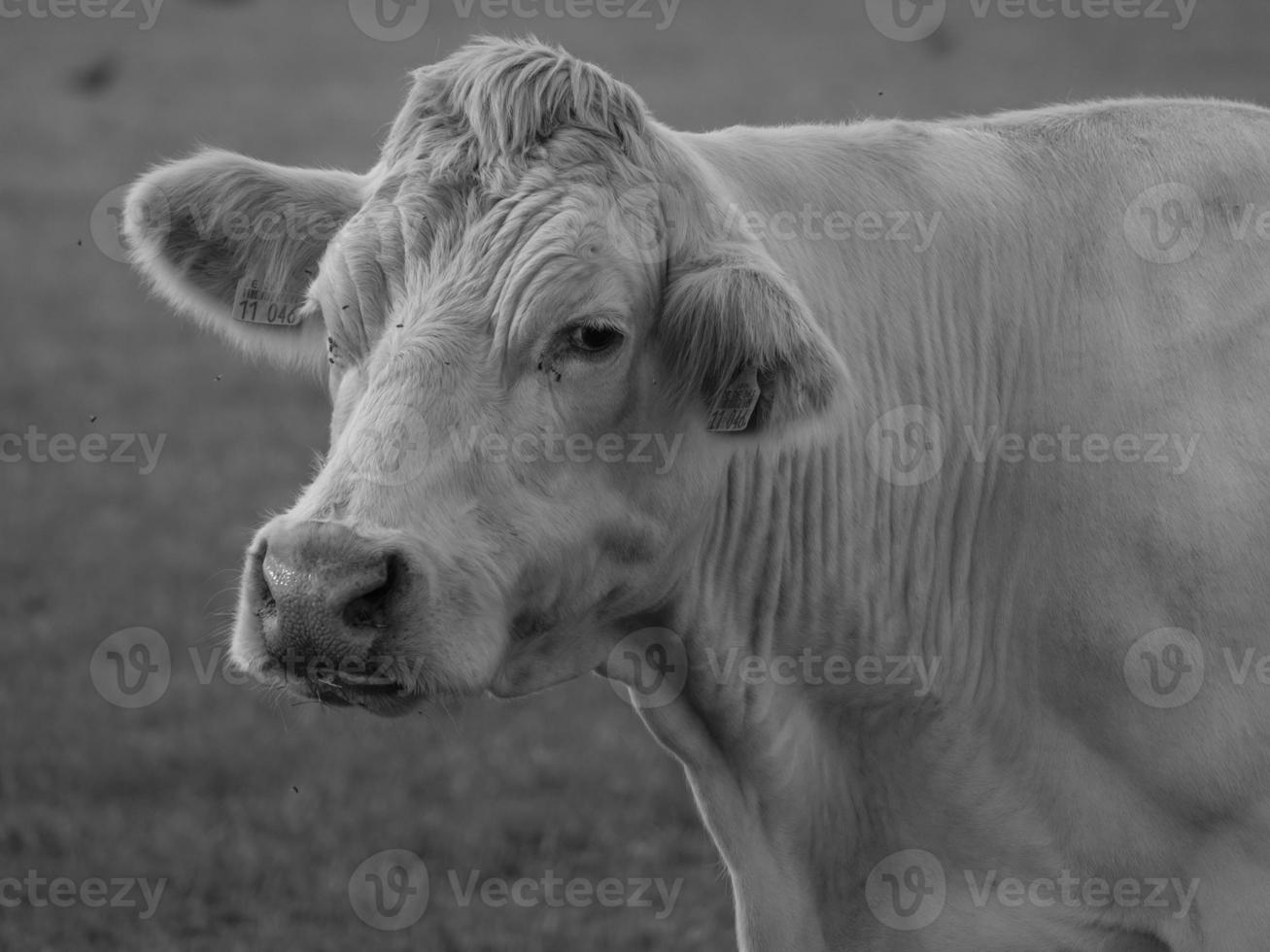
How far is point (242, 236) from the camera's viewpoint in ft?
13.6

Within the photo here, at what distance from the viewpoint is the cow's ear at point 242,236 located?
4094 mm

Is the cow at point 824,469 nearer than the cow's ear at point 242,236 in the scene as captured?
Yes

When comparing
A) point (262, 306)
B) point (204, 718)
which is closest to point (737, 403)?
point (262, 306)

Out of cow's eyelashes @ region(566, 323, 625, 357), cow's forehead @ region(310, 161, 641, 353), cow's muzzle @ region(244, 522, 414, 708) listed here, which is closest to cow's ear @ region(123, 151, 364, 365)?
cow's forehead @ region(310, 161, 641, 353)

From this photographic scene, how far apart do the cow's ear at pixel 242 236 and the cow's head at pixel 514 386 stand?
16.8 inches

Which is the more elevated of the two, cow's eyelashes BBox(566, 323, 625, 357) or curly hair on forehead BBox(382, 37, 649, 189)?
curly hair on forehead BBox(382, 37, 649, 189)

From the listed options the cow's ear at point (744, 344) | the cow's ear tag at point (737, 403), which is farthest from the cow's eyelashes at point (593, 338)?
the cow's ear tag at point (737, 403)

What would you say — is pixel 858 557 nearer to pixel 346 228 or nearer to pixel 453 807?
pixel 346 228

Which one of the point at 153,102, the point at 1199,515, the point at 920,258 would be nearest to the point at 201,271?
the point at 920,258

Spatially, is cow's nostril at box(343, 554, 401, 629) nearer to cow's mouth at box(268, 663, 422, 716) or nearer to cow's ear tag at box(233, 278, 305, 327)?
cow's mouth at box(268, 663, 422, 716)

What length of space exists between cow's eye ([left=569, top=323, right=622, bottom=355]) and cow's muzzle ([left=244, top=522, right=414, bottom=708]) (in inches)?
Result: 24.3

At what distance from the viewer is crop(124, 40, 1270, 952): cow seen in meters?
3.26

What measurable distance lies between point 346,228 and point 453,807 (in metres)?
3.43

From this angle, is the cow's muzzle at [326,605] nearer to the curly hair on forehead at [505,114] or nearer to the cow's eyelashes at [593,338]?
the cow's eyelashes at [593,338]
